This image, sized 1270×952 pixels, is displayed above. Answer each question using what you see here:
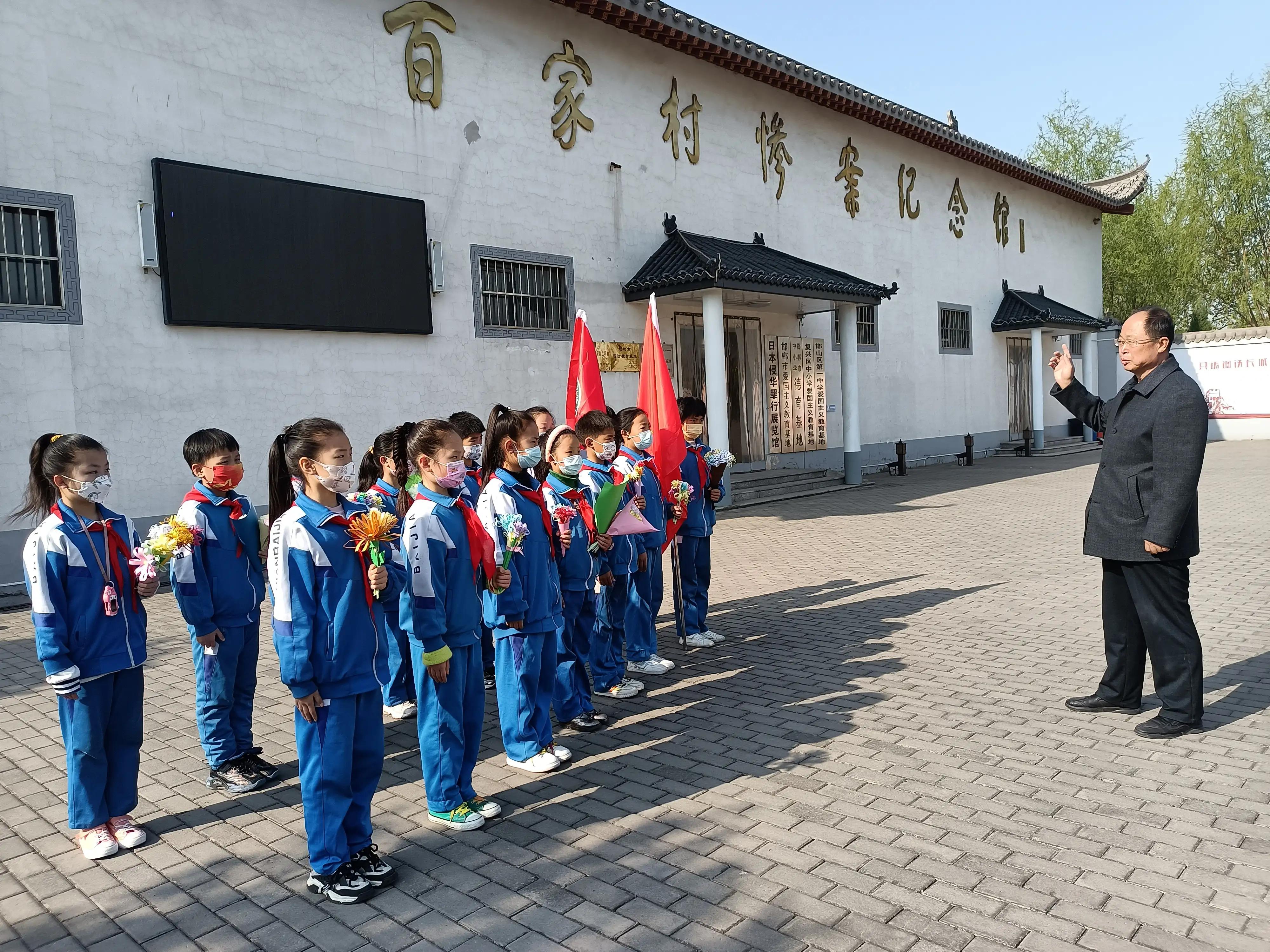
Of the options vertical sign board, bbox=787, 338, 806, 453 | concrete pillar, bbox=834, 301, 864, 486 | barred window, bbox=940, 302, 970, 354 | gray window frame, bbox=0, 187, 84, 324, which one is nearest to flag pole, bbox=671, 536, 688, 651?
gray window frame, bbox=0, 187, 84, 324

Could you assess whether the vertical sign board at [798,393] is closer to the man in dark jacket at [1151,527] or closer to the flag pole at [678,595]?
the flag pole at [678,595]

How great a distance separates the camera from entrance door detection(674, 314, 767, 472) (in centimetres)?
1561

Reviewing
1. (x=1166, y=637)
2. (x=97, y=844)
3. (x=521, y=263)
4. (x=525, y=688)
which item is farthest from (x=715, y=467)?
(x=521, y=263)

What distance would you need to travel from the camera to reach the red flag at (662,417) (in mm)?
6047

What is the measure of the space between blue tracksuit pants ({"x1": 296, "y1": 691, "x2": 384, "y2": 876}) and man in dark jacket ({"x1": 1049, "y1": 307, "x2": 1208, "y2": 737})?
11.6ft

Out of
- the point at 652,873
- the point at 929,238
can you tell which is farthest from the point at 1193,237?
the point at 652,873

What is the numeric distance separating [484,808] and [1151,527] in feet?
10.9

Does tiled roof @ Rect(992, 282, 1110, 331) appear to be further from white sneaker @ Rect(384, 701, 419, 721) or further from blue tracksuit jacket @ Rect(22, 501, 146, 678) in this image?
blue tracksuit jacket @ Rect(22, 501, 146, 678)

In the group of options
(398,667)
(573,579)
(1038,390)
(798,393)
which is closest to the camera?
(573,579)

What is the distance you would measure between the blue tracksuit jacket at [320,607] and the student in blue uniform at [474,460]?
0.88m

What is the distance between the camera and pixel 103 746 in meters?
3.45

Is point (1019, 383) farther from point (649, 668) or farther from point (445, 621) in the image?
point (445, 621)

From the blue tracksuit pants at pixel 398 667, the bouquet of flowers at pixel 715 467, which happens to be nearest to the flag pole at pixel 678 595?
the bouquet of flowers at pixel 715 467

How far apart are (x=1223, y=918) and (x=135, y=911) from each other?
3.57 m
